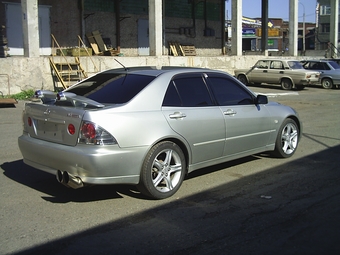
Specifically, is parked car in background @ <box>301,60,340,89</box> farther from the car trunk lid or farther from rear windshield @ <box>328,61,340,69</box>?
the car trunk lid

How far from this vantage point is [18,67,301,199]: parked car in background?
5.21 meters

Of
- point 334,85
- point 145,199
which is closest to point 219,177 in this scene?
point 145,199

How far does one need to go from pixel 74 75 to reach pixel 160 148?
13.7 m

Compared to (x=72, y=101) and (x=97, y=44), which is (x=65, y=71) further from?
(x=72, y=101)

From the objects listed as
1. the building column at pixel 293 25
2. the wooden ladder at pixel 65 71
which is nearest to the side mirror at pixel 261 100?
the wooden ladder at pixel 65 71

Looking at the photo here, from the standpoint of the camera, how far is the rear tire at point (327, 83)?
25.3 meters

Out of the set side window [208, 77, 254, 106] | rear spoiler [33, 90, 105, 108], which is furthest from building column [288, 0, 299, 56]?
rear spoiler [33, 90, 105, 108]

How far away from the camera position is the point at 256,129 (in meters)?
7.10

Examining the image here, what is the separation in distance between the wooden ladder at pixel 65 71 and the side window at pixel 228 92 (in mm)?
11147

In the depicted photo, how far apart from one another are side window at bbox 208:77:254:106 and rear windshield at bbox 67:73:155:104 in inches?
44.0

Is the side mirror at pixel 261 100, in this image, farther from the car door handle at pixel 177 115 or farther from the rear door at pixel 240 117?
the car door handle at pixel 177 115

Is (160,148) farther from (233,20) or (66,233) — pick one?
(233,20)

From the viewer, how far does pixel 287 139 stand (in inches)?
314

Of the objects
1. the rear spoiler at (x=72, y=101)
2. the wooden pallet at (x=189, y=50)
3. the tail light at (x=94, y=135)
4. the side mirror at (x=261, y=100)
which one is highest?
the wooden pallet at (x=189, y=50)
